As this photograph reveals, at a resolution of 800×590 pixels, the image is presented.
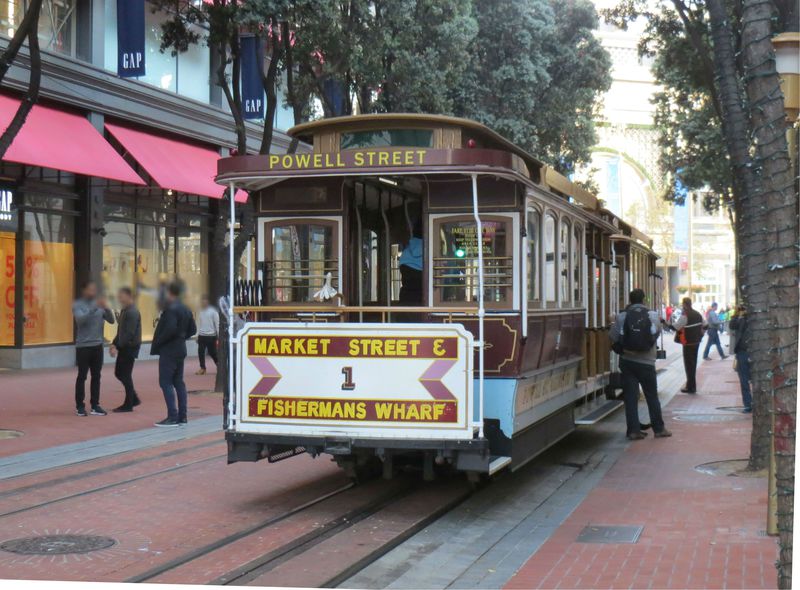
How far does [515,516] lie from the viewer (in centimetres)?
924

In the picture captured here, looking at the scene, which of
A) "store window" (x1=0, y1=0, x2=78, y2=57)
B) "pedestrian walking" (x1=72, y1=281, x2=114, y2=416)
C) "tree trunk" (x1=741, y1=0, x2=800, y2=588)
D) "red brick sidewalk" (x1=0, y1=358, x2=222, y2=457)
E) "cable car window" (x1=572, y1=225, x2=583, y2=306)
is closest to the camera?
"tree trunk" (x1=741, y1=0, x2=800, y2=588)

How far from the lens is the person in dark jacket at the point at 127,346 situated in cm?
1479

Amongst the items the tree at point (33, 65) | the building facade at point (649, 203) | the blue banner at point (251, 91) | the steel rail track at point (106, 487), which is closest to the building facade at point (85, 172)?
the blue banner at point (251, 91)

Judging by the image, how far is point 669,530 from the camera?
26.2 ft

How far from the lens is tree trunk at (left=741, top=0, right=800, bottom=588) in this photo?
491 centimetres

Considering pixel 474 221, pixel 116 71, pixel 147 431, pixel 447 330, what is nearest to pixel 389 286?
pixel 474 221

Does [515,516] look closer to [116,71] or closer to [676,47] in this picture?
[676,47]

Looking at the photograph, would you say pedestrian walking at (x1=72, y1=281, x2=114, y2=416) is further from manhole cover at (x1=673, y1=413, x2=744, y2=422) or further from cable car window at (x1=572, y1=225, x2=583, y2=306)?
manhole cover at (x1=673, y1=413, x2=744, y2=422)

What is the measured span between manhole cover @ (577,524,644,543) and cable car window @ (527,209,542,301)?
2.33 metres

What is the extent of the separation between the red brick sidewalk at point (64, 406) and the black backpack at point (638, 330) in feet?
21.3

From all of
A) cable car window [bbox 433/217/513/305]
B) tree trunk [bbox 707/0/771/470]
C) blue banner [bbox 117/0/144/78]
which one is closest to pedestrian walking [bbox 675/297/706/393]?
tree trunk [bbox 707/0/771/470]

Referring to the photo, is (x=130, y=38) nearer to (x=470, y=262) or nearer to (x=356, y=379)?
(x=470, y=262)

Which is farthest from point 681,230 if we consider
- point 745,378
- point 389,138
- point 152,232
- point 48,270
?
point 389,138

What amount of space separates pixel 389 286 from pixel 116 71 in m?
15.2
